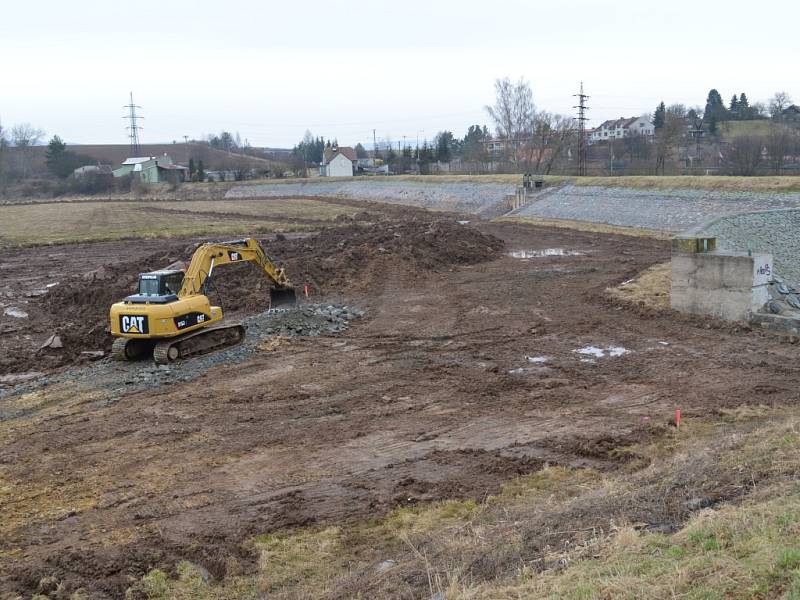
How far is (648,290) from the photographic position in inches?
866

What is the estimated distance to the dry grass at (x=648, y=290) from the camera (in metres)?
20.6

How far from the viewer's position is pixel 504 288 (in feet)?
79.3

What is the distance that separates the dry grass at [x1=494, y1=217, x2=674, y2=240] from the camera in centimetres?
3640

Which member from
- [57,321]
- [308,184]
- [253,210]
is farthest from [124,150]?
[57,321]

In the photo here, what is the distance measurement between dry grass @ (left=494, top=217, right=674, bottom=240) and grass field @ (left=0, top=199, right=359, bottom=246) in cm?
1332

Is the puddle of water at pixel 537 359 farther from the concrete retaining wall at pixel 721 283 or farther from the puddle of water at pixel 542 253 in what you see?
the puddle of water at pixel 542 253

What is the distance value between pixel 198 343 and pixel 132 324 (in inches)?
65.3

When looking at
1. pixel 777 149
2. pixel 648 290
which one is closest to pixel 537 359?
pixel 648 290

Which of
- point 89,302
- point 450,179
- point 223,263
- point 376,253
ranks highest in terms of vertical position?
point 450,179

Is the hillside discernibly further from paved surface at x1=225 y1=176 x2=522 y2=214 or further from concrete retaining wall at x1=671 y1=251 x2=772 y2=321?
concrete retaining wall at x1=671 y1=251 x2=772 y2=321

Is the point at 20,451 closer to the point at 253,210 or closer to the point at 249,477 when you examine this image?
the point at 249,477

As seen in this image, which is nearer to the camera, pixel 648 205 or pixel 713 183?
pixel 713 183

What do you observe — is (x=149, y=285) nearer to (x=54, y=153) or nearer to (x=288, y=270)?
(x=288, y=270)

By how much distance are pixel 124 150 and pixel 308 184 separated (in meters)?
65.9
